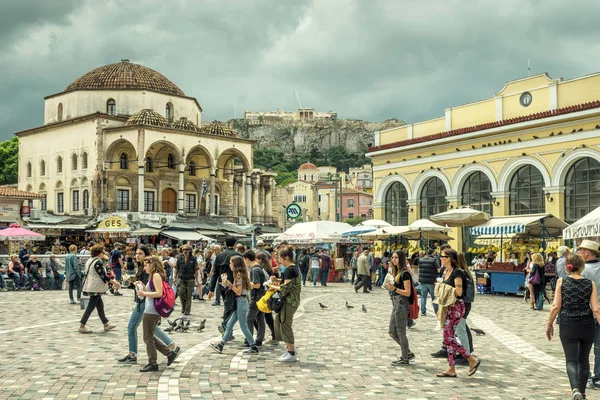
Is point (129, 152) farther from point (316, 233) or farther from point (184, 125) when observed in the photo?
point (316, 233)

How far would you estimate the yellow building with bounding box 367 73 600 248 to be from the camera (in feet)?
91.7

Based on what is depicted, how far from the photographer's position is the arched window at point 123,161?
5112cm

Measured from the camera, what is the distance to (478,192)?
32.9 meters

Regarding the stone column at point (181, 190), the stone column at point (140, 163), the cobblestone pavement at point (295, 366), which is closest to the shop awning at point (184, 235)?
the stone column at point (140, 163)

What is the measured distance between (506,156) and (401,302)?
23.0 metres

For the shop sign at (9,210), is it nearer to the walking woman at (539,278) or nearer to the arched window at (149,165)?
the arched window at (149,165)

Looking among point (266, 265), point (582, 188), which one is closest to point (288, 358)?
point (266, 265)

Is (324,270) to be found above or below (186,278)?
below

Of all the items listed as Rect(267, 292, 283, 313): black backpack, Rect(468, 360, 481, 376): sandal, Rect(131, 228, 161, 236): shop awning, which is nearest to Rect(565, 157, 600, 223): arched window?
Rect(468, 360, 481, 376): sandal

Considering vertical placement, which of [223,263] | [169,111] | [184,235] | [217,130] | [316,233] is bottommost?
[223,263]

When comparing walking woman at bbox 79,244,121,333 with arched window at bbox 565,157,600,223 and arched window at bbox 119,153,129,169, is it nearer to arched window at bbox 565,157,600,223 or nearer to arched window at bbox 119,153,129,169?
arched window at bbox 565,157,600,223

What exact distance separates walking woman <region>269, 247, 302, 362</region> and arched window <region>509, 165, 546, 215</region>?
22.1m

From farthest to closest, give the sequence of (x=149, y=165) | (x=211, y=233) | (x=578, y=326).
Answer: (x=149, y=165), (x=211, y=233), (x=578, y=326)

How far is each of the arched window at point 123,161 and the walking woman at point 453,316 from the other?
44.5m
